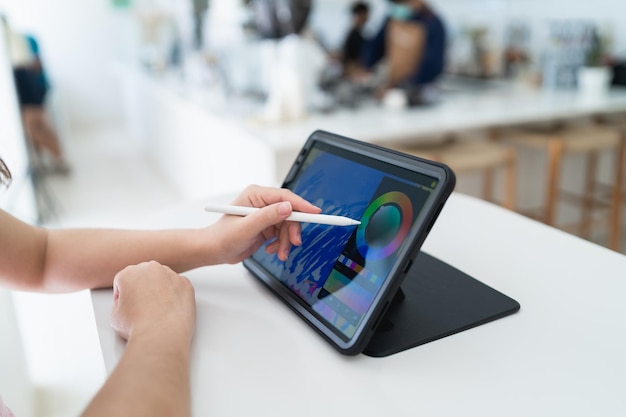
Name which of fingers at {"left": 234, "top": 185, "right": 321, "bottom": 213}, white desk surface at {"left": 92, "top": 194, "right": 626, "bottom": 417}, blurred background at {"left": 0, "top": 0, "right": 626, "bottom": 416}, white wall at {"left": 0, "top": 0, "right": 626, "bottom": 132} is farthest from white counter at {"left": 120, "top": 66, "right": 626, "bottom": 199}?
white wall at {"left": 0, "top": 0, "right": 626, "bottom": 132}

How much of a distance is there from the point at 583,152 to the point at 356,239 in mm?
2286

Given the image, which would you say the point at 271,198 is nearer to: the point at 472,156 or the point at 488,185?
the point at 472,156

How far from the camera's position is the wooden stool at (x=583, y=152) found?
2447 mm

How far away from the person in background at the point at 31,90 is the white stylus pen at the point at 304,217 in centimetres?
340

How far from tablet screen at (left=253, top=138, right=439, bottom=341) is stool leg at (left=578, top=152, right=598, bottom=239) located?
7.61ft

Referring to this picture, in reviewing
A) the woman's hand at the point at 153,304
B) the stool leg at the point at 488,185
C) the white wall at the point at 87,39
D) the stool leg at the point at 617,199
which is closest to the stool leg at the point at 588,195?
the stool leg at the point at 617,199

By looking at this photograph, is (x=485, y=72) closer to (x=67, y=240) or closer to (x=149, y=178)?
(x=149, y=178)

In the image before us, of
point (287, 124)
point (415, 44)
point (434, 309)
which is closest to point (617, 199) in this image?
point (415, 44)

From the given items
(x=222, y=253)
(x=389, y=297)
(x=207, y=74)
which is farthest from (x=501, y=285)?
(x=207, y=74)

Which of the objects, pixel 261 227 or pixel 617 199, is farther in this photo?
pixel 617 199

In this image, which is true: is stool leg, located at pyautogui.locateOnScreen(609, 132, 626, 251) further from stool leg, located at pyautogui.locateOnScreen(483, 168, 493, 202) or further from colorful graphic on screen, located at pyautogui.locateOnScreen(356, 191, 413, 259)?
colorful graphic on screen, located at pyautogui.locateOnScreen(356, 191, 413, 259)

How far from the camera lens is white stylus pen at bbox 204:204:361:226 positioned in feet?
2.22

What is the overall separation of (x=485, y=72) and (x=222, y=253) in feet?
11.4

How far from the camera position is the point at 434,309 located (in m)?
0.70
